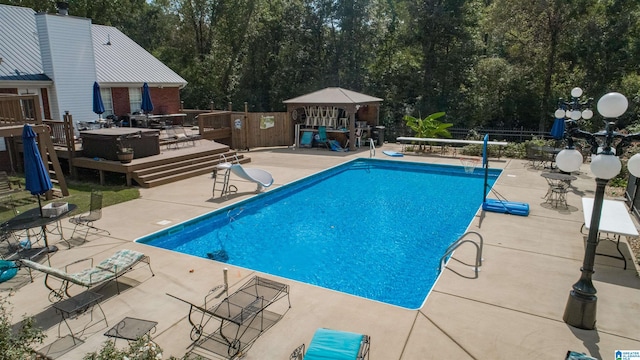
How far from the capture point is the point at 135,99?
67.8 ft

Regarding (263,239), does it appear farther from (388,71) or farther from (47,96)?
(388,71)

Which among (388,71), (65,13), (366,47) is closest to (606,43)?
(388,71)

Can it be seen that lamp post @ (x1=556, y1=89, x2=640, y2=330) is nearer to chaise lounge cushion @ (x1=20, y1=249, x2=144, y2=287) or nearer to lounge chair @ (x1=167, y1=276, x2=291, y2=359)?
lounge chair @ (x1=167, y1=276, x2=291, y2=359)

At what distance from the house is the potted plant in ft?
20.2

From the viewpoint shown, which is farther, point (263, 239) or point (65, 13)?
point (65, 13)

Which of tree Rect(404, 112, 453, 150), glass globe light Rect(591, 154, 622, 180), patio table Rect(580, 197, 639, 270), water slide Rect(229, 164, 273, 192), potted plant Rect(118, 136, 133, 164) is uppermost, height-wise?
glass globe light Rect(591, 154, 622, 180)

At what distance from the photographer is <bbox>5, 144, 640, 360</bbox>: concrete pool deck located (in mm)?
4992

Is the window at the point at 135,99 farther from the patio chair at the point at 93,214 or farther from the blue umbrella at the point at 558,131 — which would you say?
the blue umbrella at the point at 558,131

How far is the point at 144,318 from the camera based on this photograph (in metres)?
5.66

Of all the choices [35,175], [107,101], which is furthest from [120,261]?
[107,101]

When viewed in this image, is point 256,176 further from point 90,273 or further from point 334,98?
point 334,98

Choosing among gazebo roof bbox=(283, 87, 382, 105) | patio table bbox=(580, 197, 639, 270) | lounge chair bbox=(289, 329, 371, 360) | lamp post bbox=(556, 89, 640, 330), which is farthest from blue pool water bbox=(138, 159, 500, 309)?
gazebo roof bbox=(283, 87, 382, 105)

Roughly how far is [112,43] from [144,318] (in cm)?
2105

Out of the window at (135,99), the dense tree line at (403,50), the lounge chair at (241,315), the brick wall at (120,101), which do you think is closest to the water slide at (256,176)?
the lounge chair at (241,315)
